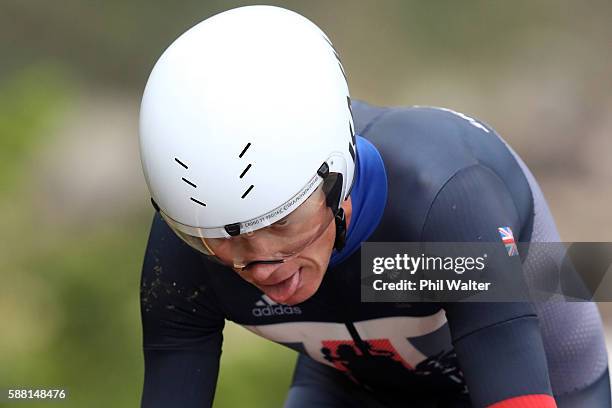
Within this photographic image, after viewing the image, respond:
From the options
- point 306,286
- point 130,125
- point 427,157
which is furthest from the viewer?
point 130,125

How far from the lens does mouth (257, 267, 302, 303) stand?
232cm

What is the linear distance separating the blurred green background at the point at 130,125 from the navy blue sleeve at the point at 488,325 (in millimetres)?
3112

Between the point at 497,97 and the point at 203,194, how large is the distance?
655 centimetres

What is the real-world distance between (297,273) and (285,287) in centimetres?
4

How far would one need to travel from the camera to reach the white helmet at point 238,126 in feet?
6.84

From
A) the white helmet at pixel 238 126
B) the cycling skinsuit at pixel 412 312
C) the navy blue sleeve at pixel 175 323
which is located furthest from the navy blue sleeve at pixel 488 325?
the navy blue sleeve at pixel 175 323

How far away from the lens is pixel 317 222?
90.1 inches

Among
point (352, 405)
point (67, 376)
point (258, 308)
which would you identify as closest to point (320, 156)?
point (258, 308)

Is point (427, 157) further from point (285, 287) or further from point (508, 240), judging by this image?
point (285, 287)

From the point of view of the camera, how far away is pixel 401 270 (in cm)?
248

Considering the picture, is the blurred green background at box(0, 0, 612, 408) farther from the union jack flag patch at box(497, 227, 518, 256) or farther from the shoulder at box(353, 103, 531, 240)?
the union jack flag patch at box(497, 227, 518, 256)

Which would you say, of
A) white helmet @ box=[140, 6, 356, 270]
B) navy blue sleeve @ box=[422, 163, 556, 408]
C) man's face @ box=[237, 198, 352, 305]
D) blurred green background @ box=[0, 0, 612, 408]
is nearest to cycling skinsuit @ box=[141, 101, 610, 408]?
navy blue sleeve @ box=[422, 163, 556, 408]

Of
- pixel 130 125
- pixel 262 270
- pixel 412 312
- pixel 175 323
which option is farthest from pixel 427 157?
pixel 130 125

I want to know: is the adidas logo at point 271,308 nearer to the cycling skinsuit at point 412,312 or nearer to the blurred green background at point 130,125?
the cycling skinsuit at point 412,312
